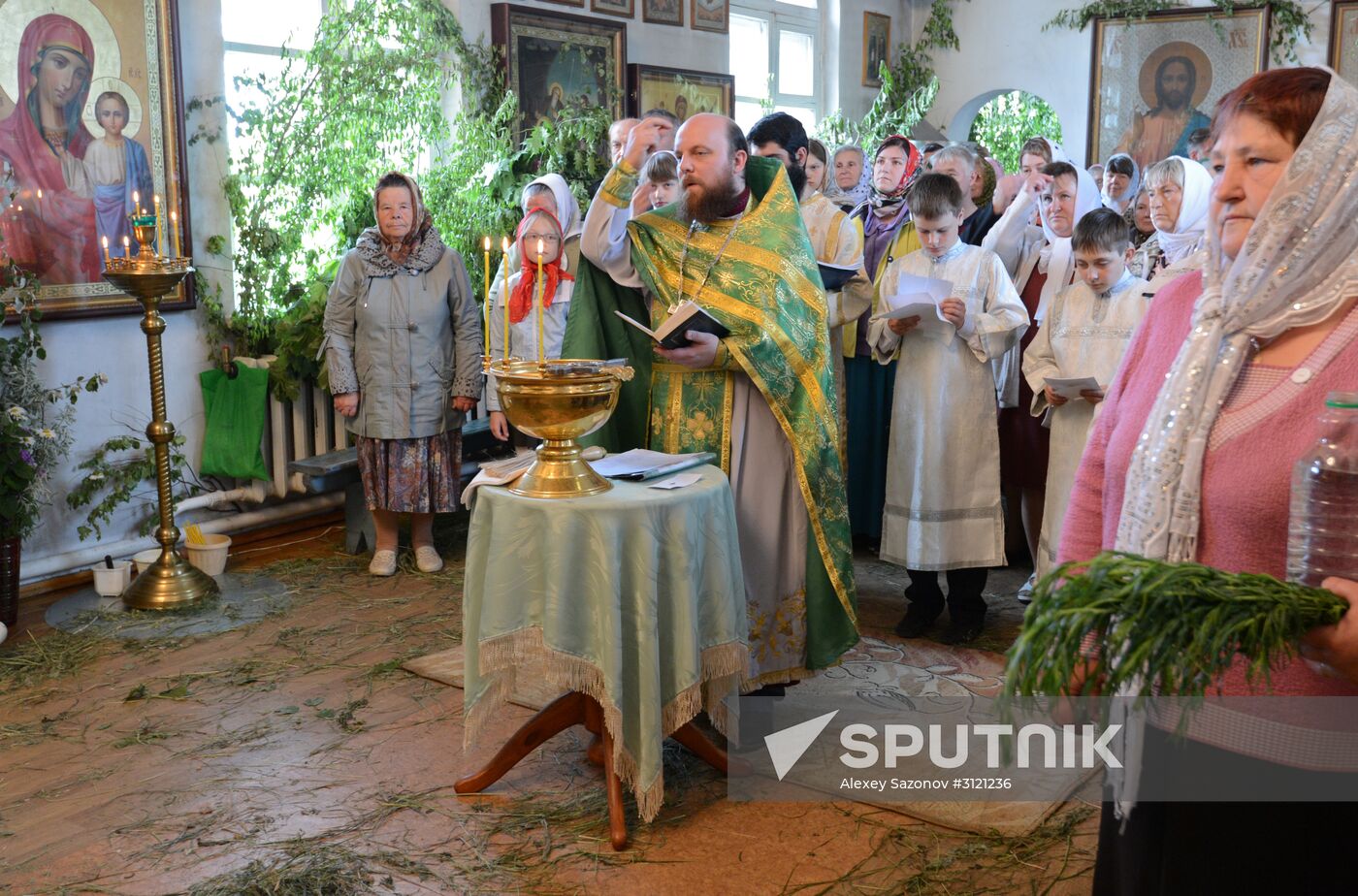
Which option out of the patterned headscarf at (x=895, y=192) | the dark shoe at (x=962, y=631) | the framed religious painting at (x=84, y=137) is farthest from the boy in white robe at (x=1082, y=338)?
the framed religious painting at (x=84, y=137)

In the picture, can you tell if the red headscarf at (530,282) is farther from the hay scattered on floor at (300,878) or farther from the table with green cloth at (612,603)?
the hay scattered on floor at (300,878)

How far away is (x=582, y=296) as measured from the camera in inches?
157

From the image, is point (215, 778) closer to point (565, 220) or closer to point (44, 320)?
point (44, 320)

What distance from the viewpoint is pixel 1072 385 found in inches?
177

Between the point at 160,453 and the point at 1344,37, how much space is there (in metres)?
9.34

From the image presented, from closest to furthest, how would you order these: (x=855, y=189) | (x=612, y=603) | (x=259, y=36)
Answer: (x=612, y=603)
(x=259, y=36)
(x=855, y=189)

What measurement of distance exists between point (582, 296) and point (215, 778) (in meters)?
1.77

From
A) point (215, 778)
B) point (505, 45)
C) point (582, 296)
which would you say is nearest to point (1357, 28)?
point (505, 45)

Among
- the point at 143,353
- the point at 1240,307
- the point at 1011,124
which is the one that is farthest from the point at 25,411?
the point at 1011,124

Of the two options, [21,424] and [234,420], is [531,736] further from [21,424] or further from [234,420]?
[234,420]

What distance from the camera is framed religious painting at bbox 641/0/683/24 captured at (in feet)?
30.3

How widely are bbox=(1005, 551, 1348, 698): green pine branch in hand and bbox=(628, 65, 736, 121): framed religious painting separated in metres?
7.53

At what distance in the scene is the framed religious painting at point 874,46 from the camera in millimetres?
11883

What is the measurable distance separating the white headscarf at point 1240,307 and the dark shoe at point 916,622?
3.13 m
